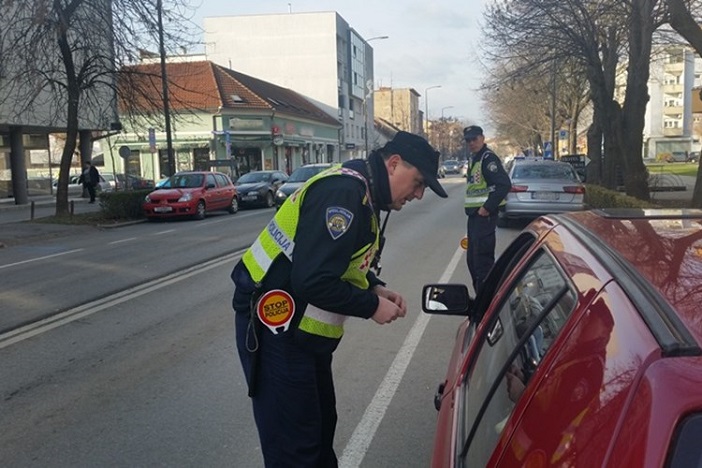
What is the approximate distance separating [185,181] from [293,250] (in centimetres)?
2067

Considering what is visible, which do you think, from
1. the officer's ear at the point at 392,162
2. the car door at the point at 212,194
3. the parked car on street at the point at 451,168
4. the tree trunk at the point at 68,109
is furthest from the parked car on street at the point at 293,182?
the parked car on street at the point at 451,168

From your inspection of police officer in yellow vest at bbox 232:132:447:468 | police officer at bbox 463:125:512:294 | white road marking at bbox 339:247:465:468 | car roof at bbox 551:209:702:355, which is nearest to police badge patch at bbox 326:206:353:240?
police officer in yellow vest at bbox 232:132:447:468

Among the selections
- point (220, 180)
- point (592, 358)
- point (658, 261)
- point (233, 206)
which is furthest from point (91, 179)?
point (592, 358)

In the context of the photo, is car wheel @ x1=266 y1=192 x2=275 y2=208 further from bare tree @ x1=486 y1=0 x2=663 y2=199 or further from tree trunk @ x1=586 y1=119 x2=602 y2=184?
tree trunk @ x1=586 y1=119 x2=602 y2=184

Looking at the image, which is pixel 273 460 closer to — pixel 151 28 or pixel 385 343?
pixel 385 343

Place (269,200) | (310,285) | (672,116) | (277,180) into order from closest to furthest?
1. (310,285)
2. (269,200)
3. (277,180)
4. (672,116)

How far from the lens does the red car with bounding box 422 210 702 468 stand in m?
1.09

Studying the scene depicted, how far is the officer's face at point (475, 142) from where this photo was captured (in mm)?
7367

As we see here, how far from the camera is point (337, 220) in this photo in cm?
233

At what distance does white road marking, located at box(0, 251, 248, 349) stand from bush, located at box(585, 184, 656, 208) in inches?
320

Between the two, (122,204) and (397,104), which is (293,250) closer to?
(122,204)

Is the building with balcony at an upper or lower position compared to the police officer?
upper

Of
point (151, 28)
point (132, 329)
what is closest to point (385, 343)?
point (132, 329)

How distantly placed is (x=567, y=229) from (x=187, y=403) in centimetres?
323
